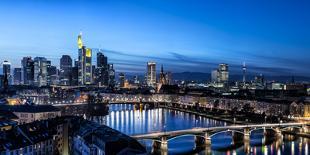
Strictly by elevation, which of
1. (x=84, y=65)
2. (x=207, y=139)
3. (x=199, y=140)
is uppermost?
(x=84, y=65)

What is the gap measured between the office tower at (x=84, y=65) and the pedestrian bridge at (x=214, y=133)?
4589 inches

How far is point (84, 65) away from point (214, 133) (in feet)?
406

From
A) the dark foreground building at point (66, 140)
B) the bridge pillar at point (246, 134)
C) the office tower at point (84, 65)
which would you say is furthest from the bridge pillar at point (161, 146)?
the office tower at point (84, 65)

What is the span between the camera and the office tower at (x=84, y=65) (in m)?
156

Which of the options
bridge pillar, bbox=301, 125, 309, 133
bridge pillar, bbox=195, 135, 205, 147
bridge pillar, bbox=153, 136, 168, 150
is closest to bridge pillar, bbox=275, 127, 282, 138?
bridge pillar, bbox=301, 125, 309, 133

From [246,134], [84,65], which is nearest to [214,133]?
[246,134]

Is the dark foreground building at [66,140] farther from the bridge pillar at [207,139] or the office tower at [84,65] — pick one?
the office tower at [84,65]

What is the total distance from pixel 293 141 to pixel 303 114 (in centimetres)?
1814

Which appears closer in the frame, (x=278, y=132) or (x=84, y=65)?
(x=278, y=132)

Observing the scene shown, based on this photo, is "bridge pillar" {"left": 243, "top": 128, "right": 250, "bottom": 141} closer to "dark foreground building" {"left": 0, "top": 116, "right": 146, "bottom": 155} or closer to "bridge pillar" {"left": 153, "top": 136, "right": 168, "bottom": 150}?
"bridge pillar" {"left": 153, "top": 136, "right": 168, "bottom": 150}

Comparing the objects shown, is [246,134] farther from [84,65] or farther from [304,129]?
[84,65]

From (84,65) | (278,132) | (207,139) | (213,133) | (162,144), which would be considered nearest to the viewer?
(162,144)

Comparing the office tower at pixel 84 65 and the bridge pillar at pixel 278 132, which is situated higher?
the office tower at pixel 84 65

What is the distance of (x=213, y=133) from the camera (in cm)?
3869
